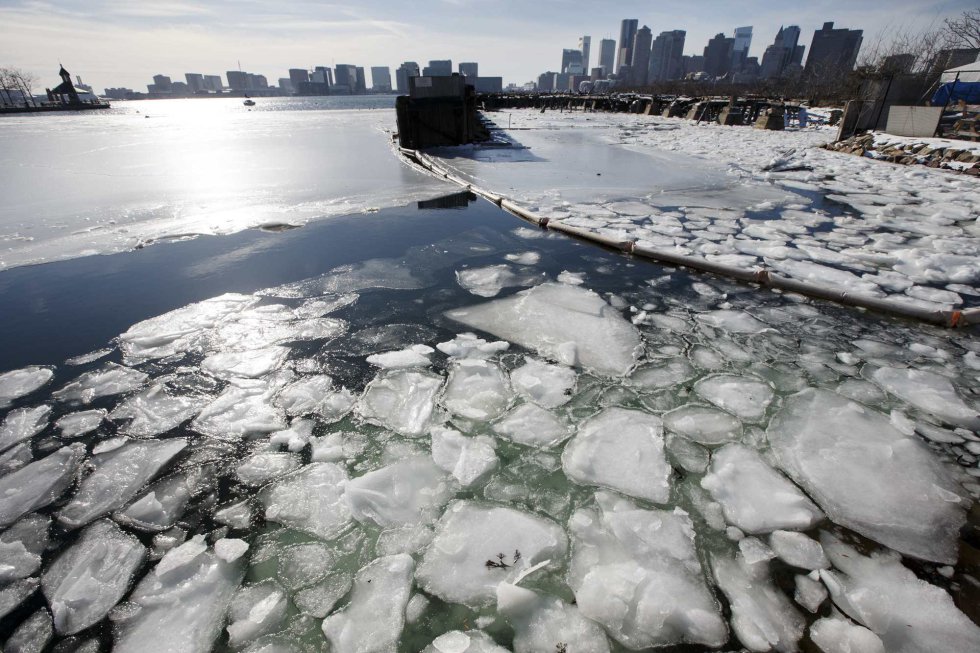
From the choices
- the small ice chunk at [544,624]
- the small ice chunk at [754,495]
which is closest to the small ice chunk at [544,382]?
the small ice chunk at [754,495]

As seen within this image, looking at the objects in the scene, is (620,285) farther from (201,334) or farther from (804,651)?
(201,334)

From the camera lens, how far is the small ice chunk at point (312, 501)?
5.81 feet

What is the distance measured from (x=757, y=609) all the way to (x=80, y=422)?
130 inches

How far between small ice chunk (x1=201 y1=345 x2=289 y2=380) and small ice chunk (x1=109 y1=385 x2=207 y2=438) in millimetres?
261

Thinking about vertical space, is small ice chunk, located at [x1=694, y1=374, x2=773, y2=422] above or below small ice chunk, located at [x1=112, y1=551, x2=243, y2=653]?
above

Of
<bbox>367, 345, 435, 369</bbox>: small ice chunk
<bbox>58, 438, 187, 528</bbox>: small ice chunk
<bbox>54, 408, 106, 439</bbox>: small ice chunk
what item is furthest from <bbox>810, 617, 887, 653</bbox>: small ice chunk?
<bbox>54, 408, 106, 439</bbox>: small ice chunk

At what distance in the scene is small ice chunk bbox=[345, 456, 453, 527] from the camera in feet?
5.90

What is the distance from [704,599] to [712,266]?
332cm

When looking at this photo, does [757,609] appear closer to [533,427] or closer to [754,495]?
[754,495]

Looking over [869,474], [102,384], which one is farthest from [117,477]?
[869,474]

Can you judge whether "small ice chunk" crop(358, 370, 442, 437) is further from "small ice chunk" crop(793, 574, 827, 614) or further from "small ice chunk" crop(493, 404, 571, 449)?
"small ice chunk" crop(793, 574, 827, 614)

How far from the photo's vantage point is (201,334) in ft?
10.2

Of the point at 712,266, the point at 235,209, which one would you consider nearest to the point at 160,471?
the point at 712,266

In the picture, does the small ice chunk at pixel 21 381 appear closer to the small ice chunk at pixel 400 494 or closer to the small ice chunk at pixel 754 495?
the small ice chunk at pixel 400 494
